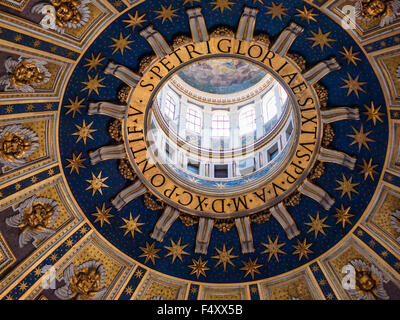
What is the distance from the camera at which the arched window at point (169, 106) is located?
25945 mm

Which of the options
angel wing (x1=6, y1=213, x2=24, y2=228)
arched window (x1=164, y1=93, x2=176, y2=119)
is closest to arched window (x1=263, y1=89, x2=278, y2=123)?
arched window (x1=164, y1=93, x2=176, y2=119)

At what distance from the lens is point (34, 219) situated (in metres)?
17.4

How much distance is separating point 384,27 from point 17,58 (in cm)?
1277

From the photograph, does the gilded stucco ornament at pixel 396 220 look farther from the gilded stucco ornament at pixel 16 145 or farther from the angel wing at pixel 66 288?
the gilded stucco ornament at pixel 16 145

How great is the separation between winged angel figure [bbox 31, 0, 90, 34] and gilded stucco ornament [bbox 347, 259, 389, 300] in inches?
576

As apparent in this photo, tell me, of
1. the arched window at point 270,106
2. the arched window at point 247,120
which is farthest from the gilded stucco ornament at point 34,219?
the arched window at point 270,106

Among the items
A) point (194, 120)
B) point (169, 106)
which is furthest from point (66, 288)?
point (194, 120)

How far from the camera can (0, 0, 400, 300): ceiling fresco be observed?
51.7ft

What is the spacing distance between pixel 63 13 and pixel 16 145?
5224 millimetres

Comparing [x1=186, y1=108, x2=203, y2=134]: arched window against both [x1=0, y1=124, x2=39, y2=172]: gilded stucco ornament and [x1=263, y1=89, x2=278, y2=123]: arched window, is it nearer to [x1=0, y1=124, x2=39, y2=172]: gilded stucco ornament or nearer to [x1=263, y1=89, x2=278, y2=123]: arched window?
[x1=263, y1=89, x2=278, y2=123]: arched window

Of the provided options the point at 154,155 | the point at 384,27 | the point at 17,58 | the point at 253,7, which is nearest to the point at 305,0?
the point at 253,7

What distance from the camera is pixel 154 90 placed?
18.4 m

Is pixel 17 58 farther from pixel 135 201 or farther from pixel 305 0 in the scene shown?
pixel 305 0

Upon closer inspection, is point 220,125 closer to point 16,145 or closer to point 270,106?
point 270,106
